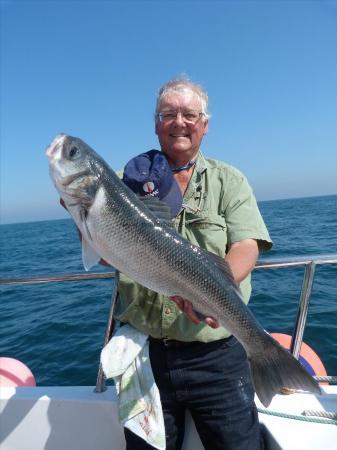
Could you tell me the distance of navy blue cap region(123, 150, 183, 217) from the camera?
2811 millimetres

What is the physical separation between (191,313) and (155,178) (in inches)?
41.3

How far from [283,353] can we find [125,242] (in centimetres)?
133

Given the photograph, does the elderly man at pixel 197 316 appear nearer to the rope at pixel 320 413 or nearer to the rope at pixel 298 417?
the rope at pixel 298 417

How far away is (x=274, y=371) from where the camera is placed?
2.52 m

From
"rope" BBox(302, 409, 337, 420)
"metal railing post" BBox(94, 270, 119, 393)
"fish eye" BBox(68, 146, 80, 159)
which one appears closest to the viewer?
"fish eye" BBox(68, 146, 80, 159)

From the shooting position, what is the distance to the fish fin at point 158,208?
272 cm

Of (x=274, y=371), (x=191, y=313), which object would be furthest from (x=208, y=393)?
(x=191, y=313)

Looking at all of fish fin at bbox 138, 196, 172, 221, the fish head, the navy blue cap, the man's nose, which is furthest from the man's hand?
the man's nose

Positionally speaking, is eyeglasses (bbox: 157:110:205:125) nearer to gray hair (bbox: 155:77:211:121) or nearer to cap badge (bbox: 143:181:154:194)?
gray hair (bbox: 155:77:211:121)

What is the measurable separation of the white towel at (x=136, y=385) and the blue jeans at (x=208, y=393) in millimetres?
108

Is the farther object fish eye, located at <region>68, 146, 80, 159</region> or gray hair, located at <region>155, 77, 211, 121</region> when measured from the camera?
gray hair, located at <region>155, 77, 211, 121</region>

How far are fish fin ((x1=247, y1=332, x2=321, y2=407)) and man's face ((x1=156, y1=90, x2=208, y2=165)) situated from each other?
157cm

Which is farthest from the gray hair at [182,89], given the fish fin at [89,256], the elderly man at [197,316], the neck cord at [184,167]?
the fish fin at [89,256]

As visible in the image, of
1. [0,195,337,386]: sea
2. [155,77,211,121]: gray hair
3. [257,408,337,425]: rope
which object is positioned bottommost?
[0,195,337,386]: sea
